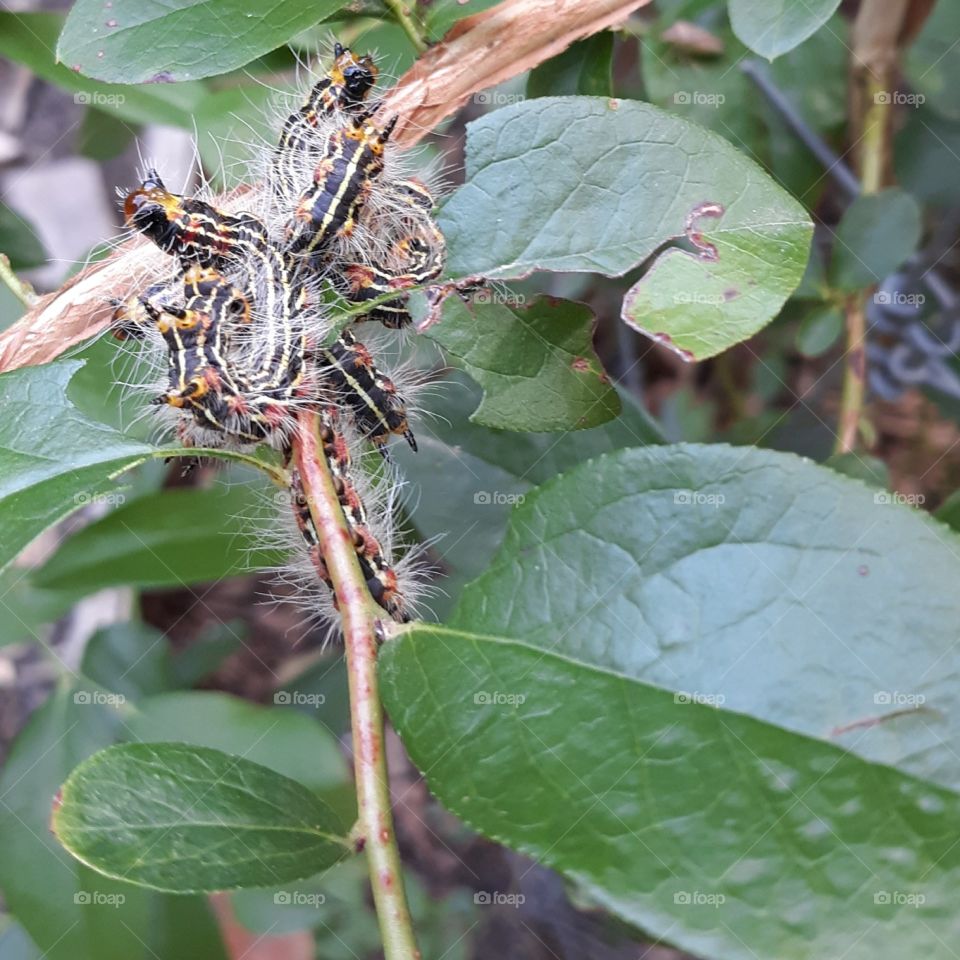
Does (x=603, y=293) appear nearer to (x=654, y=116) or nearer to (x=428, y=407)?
(x=428, y=407)

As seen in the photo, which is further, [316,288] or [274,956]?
[274,956]

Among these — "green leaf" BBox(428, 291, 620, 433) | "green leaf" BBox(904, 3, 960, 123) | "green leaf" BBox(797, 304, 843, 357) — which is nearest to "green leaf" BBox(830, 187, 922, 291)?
"green leaf" BBox(797, 304, 843, 357)

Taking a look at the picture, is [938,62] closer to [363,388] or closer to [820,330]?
[820,330]

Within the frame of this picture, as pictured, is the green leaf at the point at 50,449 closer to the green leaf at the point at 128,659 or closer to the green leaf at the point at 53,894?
the green leaf at the point at 53,894

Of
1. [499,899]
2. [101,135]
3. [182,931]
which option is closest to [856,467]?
[499,899]

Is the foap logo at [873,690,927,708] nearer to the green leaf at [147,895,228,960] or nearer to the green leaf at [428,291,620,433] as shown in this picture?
the green leaf at [428,291,620,433]

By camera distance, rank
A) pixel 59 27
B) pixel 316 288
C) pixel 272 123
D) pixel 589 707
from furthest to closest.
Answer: pixel 59 27 → pixel 272 123 → pixel 316 288 → pixel 589 707

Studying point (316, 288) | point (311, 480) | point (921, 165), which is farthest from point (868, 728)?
point (921, 165)
